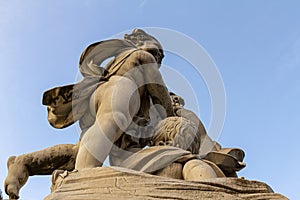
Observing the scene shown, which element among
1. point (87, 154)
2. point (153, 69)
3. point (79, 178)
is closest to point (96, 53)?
point (153, 69)

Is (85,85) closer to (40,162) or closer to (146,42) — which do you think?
(40,162)

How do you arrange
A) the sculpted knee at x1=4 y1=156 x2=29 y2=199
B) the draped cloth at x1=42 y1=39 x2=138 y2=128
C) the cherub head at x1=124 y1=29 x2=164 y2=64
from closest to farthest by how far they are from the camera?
the sculpted knee at x1=4 y1=156 x2=29 y2=199, the draped cloth at x1=42 y1=39 x2=138 y2=128, the cherub head at x1=124 y1=29 x2=164 y2=64

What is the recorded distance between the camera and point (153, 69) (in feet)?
14.7

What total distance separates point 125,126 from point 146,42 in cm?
133

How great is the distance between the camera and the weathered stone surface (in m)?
2.91

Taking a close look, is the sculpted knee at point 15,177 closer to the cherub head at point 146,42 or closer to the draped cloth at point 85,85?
the draped cloth at point 85,85

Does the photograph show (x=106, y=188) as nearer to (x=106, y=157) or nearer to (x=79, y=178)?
(x=79, y=178)

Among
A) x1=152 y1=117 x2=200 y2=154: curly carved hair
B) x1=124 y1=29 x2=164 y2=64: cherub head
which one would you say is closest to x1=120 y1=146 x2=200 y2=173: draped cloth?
x1=152 y1=117 x2=200 y2=154: curly carved hair

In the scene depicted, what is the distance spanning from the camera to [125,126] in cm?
387

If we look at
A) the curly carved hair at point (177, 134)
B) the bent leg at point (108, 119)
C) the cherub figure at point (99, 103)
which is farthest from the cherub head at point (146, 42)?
the curly carved hair at point (177, 134)

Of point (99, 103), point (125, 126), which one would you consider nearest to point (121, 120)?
point (125, 126)

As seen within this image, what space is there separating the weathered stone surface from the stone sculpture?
25cm

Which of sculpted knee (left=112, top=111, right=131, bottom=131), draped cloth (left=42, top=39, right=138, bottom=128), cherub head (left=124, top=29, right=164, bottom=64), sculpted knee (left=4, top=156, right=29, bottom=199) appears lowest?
sculpted knee (left=4, top=156, right=29, bottom=199)

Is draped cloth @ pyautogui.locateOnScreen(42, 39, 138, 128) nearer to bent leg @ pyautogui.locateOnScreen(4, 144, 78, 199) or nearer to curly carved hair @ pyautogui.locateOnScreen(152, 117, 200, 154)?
bent leg @ pyautogui.locateOnScreen(4, 144, 78, 199)
